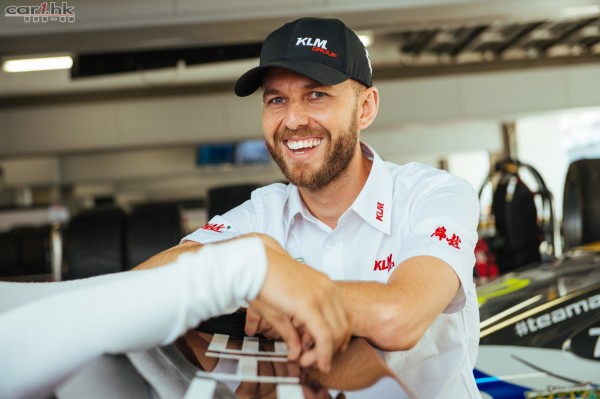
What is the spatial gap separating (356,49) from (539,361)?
4.02 feet

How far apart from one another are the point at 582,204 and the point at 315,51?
8.73ft

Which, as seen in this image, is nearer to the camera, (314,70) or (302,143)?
(314,70)

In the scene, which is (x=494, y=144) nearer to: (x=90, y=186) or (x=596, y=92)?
(x=596, y=92)

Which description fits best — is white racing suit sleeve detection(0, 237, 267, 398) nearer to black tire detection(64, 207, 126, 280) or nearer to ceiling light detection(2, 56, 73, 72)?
black tire detection(64, 207, 126, 280)

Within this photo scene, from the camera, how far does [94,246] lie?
13.9 ft

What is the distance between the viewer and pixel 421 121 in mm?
9656

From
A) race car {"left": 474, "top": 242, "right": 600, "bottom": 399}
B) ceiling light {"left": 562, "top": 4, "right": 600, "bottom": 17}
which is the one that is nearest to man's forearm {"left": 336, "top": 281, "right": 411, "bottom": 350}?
race car {"left": 474, "top": 242, "right": 600, "bottom": 399}

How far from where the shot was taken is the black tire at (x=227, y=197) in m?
2.76

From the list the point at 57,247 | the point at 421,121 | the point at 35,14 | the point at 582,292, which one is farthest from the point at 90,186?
the point at 582,292

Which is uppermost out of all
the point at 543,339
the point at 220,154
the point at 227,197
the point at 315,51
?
the point at 220,154

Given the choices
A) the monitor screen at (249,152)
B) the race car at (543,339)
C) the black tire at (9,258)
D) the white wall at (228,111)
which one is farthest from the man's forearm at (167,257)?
the monitor screen at (249,152)

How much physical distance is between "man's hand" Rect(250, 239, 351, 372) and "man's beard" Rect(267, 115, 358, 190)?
78cm

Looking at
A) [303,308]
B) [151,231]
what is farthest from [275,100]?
[151,231]

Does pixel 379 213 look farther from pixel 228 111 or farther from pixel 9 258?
pixel 228 111
